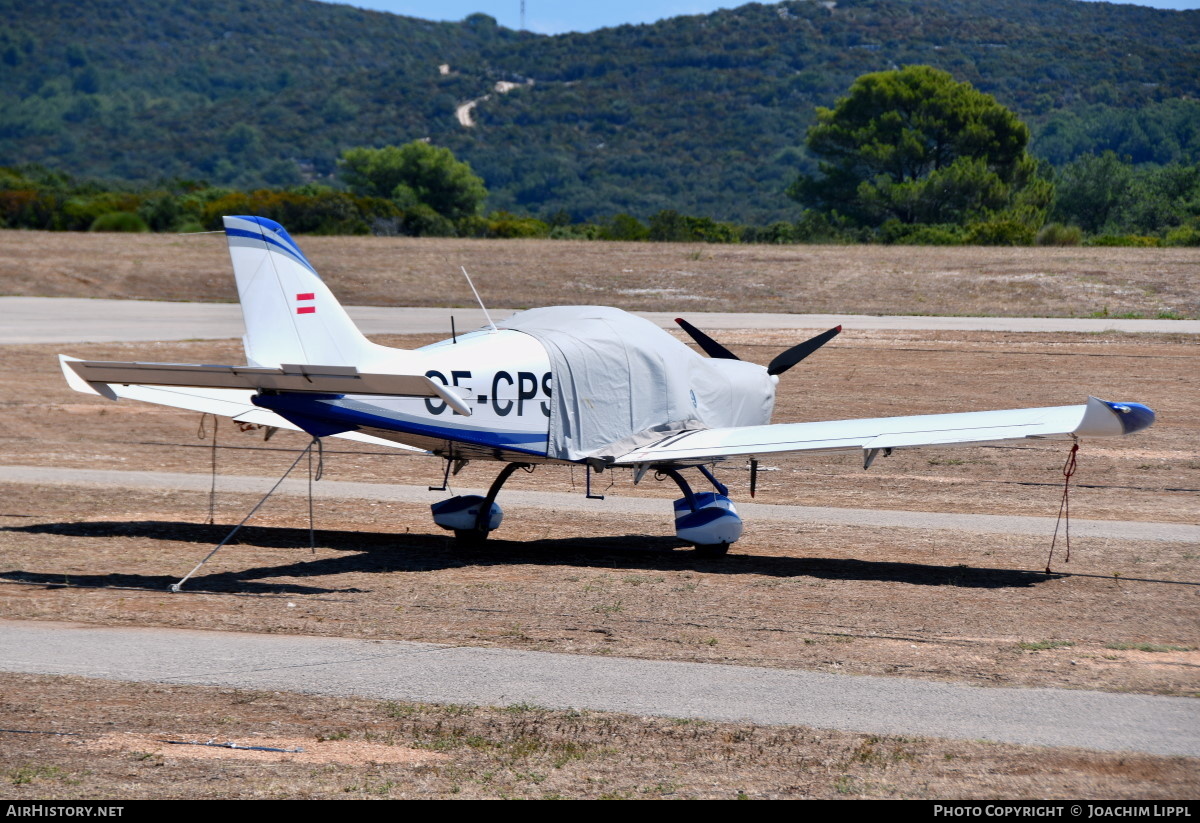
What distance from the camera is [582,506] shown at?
1548 centimetres

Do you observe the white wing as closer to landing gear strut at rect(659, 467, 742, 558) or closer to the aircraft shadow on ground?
landing gear strut at rect(659, 467, 742, 558)

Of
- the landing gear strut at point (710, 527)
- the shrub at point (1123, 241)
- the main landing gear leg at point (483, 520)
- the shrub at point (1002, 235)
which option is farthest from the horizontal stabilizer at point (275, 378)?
the shrub at point (1123, 241)

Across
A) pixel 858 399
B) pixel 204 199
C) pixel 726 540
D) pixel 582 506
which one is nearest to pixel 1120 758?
pixel 726 540

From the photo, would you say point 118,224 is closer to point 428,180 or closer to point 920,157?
point 428,180

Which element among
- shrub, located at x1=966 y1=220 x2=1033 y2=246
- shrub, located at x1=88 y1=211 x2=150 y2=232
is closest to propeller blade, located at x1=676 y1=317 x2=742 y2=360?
shrub, located at x1=966 y1=220 x2=1033 y2=246

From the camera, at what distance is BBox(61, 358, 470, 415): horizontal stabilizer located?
1035 centimetres

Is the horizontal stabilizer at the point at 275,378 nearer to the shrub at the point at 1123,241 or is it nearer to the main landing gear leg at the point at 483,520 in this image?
the main landing gear leg at the point at 483,520

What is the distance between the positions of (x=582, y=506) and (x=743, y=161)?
454 feet

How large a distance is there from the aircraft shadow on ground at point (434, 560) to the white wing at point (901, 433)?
1174 mm

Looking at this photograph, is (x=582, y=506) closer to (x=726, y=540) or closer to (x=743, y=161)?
(x=726, y=540)

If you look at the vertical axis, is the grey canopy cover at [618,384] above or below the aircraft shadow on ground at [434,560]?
above

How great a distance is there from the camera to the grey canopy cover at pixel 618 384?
12.2 m

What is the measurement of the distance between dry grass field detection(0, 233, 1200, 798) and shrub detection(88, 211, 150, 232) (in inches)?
1363
